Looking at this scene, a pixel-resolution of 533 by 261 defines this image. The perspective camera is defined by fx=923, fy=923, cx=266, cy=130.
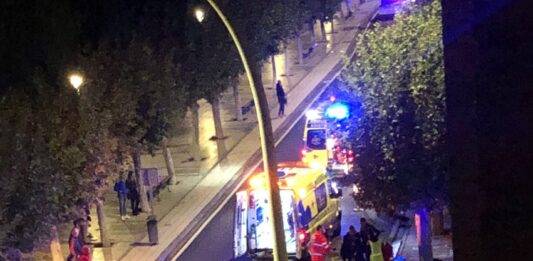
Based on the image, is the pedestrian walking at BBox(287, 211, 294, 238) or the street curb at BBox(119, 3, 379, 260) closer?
the pedestrian walking at BBox(287, 211, 294, 238)

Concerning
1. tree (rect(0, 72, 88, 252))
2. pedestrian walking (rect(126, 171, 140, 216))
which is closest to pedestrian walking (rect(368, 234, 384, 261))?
tree (rect(0, 72, 88, 252))

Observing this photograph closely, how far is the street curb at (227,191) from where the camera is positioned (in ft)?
84.5

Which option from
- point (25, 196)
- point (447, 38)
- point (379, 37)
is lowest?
point (25, 196)

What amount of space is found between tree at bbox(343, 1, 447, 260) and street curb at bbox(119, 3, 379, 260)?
7651 millimetres

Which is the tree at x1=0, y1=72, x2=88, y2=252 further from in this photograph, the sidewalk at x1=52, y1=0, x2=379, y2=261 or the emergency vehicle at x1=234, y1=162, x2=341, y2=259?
the sidewalk at x1=52, y1=0, x2=379, y2=261

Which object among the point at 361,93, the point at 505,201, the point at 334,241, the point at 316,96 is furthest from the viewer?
the point at 316,96

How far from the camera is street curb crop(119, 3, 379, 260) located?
84.5 ft

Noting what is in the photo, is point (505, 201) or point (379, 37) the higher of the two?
point (379, 37)

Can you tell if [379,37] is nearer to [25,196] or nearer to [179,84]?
[25,196]

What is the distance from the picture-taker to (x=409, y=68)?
17.7 meters

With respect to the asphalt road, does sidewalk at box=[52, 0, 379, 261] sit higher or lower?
higher

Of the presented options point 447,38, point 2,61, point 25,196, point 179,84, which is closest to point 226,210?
point 179,84

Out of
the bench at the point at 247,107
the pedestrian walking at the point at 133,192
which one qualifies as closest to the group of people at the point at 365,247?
the pedestrian walking at the point at 133,192

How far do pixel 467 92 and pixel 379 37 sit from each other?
1289 centimetres
